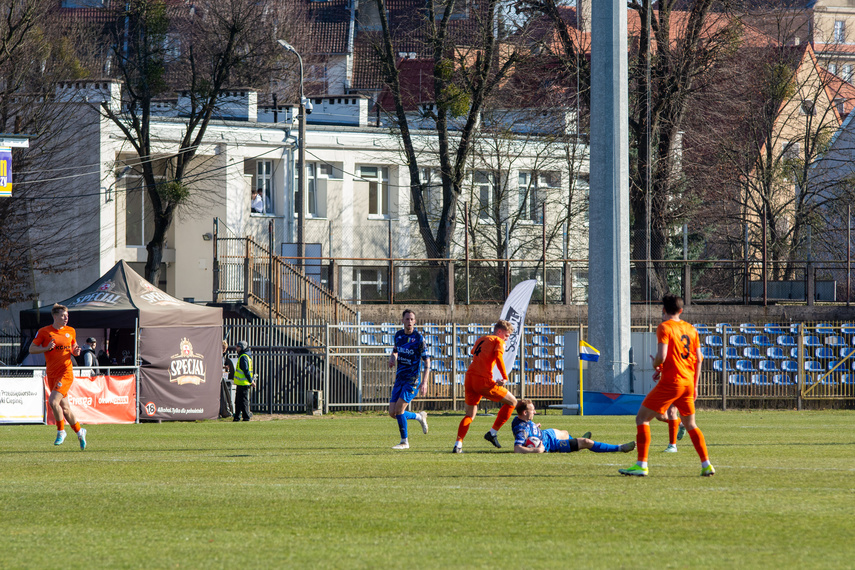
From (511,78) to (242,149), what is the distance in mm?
10994

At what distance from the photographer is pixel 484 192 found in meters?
45.4

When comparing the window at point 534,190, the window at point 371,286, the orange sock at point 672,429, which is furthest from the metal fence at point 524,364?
the window at point 534,190

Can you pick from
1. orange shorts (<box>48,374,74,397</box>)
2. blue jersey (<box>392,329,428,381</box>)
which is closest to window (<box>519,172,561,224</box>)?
blue jersey (<box>392,329,428,381</box>)

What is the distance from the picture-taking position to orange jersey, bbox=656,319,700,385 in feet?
33.6

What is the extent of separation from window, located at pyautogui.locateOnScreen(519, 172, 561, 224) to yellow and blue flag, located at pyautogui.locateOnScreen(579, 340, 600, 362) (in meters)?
19.1

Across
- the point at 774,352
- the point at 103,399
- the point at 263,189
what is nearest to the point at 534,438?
the point at 103,399

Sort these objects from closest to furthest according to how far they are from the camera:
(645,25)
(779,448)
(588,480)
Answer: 1. (588,480)
2. (779,448)
3. (645,25)

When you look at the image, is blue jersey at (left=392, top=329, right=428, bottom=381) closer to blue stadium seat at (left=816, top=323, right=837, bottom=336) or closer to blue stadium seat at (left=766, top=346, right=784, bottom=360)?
blue stadium seat at (left=766, top=346, right=784, bottom=360)

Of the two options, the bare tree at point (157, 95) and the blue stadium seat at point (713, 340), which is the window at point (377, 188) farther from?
the blue stadium seat at point (713, 340)

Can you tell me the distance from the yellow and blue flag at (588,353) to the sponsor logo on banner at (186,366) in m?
8.65

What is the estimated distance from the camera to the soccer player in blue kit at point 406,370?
14.6 metres

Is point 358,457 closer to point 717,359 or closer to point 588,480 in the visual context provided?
point 588,480

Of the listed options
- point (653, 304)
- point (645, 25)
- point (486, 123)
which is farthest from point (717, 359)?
point (486, 123)

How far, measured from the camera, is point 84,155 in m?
40.0
